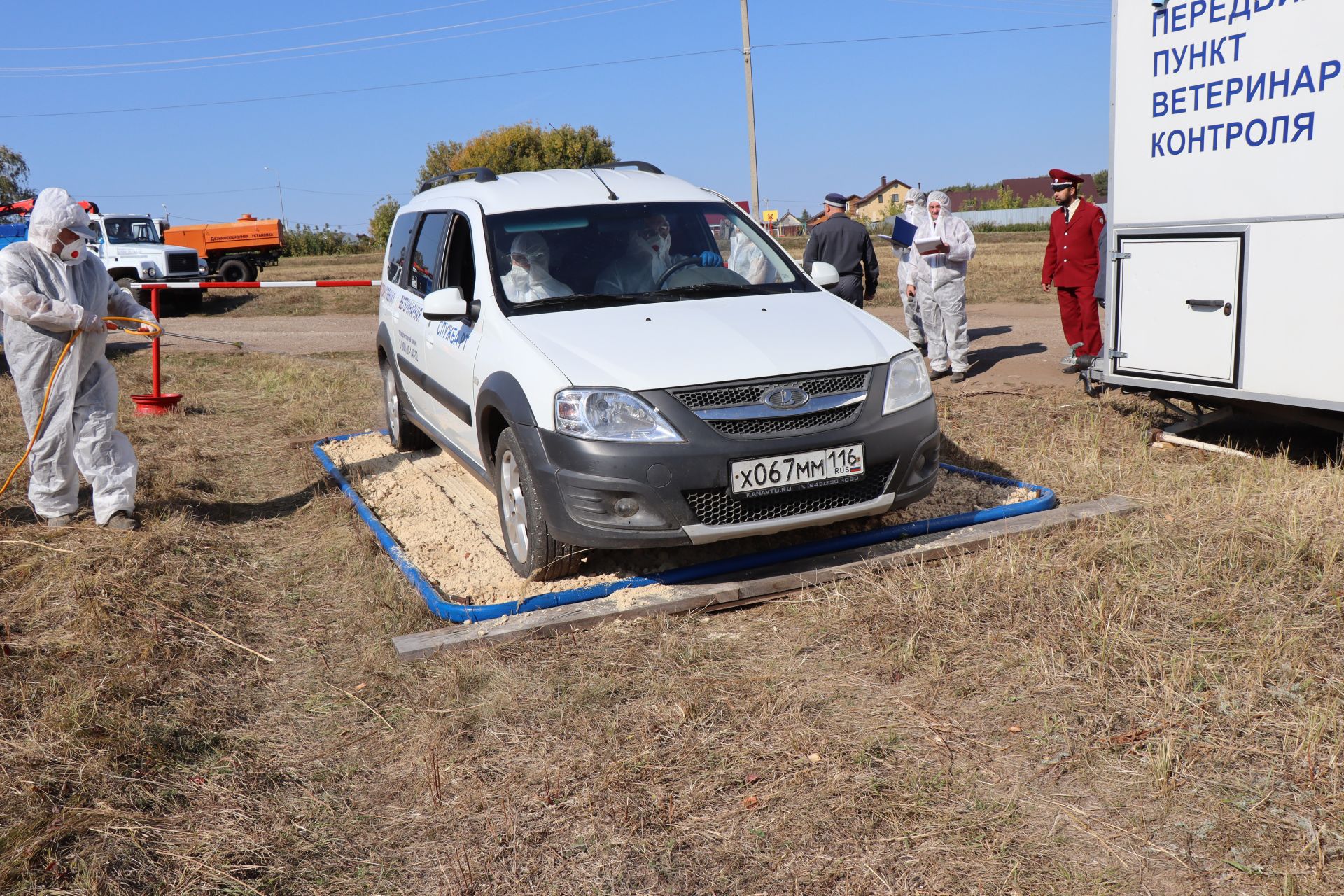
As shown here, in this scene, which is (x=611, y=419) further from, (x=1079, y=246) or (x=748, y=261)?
(x=1079, y=246)

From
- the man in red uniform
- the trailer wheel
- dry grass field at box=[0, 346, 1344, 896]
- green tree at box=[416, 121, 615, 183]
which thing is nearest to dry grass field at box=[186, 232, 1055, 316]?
the trailer wheel

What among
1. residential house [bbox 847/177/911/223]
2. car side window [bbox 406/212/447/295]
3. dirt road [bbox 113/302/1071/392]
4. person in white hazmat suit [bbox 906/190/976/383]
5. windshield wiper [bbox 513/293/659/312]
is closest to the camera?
windshield wiper [bbox 513/293/659/312]

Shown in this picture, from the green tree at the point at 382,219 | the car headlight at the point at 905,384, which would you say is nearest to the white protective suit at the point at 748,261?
the car headlight at the point at 905,384

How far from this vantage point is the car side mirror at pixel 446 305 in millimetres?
5430

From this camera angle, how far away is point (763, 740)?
354 cm

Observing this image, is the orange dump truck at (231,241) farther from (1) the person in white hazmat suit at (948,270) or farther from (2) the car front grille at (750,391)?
(2) the car front grille at (750,391)

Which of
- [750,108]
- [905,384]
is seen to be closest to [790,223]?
[750,108]

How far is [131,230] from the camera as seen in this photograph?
25641mm

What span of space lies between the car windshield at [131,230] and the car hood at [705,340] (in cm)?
2368

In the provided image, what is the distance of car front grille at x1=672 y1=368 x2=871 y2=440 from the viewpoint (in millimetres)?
4535

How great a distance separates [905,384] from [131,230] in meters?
25.1

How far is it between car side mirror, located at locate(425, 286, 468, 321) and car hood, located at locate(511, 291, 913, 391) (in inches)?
14.2

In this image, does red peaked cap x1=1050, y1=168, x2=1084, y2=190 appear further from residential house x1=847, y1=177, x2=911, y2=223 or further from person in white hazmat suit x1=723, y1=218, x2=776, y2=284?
residential house x1=847, y1=177, x2=911, y2=223

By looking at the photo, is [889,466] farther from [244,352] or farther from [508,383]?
[244,352]
